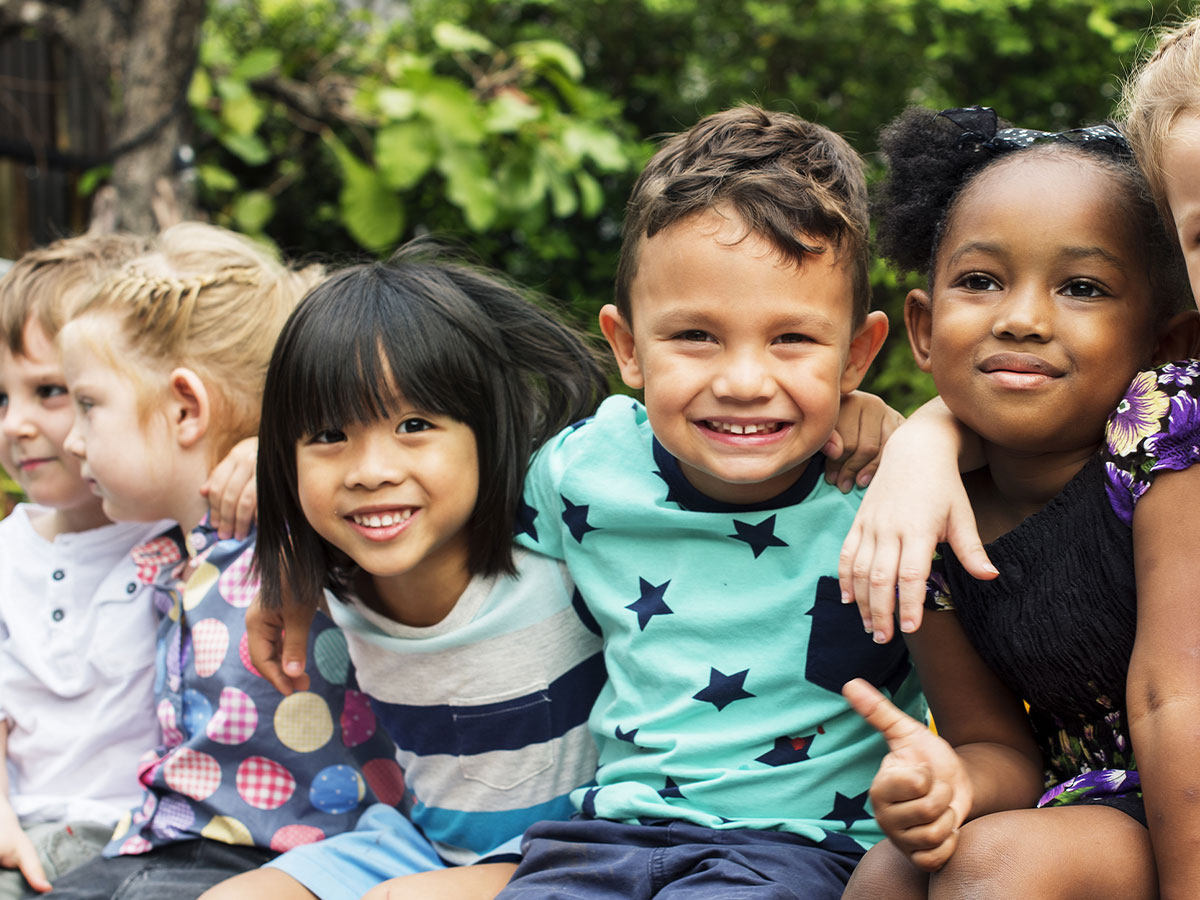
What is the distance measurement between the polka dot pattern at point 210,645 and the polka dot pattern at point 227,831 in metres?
0.28

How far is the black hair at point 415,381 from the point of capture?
2.05 m

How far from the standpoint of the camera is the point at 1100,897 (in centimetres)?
146

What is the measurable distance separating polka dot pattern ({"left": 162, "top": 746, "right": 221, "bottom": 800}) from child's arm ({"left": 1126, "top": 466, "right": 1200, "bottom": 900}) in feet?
5.51

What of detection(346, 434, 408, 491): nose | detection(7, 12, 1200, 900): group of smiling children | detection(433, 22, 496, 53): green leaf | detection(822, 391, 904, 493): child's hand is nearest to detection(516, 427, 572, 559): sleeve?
detection(7, 12, 1200, 900): group of smiling children

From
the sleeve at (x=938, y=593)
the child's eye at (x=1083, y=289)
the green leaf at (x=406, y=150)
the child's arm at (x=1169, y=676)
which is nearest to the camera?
the child's arm at (x=1169, y=676)

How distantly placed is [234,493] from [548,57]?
3263 mm

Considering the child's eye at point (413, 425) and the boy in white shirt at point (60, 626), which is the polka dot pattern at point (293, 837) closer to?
the boy in white shirt at point (60, 626)

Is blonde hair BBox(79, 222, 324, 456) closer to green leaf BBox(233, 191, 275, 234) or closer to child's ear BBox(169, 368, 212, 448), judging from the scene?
child's ear BBox(169, 368, 212, 448)

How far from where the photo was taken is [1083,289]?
166 centimetres

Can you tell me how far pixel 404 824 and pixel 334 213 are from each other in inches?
173

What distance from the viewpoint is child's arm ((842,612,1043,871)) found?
144cm

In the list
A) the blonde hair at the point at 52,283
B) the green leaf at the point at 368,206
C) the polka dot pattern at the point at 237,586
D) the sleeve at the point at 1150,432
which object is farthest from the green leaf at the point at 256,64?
the sleeve at the point at 1150,432

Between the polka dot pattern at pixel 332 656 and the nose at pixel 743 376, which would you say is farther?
the polka dot pattern at pixel 332 656

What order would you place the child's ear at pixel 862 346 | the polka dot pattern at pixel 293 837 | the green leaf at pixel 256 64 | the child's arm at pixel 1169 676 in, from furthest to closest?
1. the green leaf at pixel 256 64
2. the polka dot pattern at pixel 293 837
3. the child's ear at pixel 862 346
4. the child's arm at pixel 1169 676
